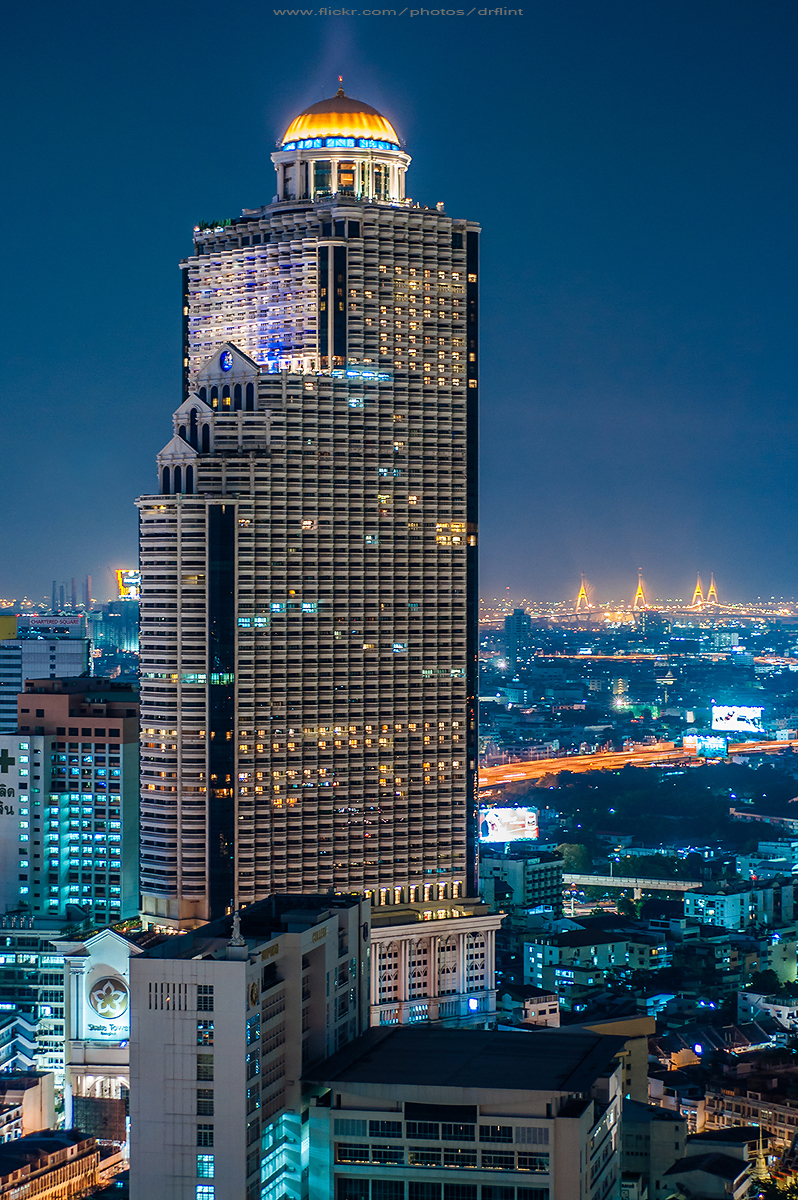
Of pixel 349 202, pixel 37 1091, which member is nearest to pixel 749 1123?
pixel 37 1091

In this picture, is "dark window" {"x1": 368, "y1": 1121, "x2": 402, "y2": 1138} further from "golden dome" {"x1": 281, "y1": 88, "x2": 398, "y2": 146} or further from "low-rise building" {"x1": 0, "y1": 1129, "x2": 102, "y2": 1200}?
"golden dome" {"x1": 281, "y1": 88, "x2": 398, "y2": 146}

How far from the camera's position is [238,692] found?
64.4 m

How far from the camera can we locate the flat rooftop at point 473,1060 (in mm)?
42556

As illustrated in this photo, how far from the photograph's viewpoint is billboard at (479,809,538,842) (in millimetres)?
112375

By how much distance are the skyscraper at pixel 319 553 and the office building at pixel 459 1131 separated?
70.0 ft

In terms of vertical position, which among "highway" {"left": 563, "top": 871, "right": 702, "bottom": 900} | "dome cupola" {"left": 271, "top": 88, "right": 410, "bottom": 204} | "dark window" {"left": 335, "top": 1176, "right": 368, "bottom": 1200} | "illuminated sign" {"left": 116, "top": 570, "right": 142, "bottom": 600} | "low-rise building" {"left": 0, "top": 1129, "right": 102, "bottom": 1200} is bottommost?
"highway" {"left": 563, "top": 871, "right": 702, "bottom": 900}

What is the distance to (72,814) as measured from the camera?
69.3 metres

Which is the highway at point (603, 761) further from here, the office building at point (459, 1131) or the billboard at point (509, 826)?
the office building at point (459, 1131)

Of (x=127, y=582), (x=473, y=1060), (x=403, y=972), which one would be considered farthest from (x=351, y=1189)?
(x=127, y=582)

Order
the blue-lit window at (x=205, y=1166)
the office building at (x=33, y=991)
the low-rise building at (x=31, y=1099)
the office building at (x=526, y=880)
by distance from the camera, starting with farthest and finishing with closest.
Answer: the office building at (x=526, y=880) → the office building at (x=33, y=991) → the low-rise building at (x=31, y=1099) → the blue-lit window at (x=205, y=1166)

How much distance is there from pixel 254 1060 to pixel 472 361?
115ft

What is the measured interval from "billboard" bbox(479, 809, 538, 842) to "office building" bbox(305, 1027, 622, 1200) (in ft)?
224

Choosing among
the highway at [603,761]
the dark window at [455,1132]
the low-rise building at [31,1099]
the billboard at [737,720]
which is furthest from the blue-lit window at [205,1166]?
the billboard at [737,720]

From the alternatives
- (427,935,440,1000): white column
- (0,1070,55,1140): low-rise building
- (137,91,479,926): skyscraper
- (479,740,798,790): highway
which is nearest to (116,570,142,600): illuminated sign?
(137,91,479,926): skyscraper
